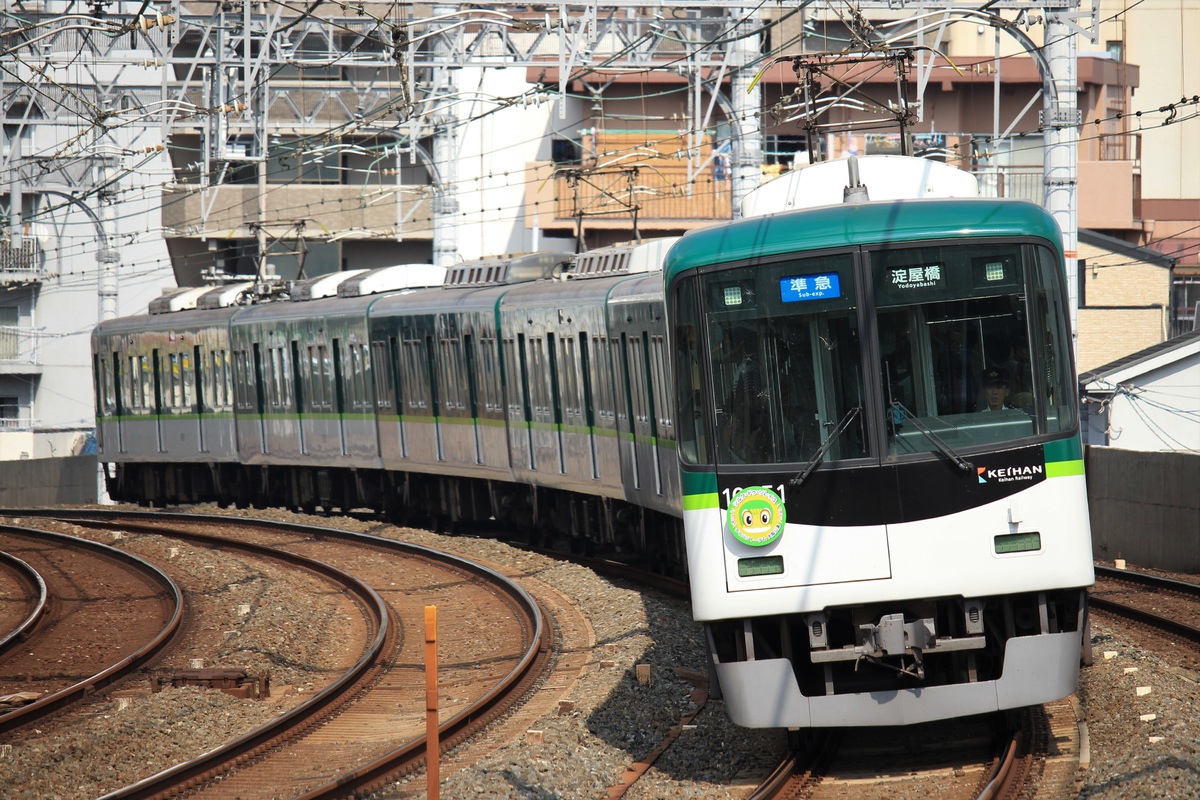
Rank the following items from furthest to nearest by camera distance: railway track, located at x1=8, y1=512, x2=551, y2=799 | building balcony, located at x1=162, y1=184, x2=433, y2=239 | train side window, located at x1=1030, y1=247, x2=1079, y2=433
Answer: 1. building balcony, located at x1=162, y1=184, x2=433, y2=239
2. railway track, located at x1=8, y1=512, x2=551, y2=799
3. train side window, located at x1=1030, y1=247, x2=1079, y2=433

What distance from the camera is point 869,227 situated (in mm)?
7617

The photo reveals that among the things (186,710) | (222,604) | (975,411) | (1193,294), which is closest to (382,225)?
(1193,294)

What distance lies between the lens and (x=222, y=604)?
49.1 ft

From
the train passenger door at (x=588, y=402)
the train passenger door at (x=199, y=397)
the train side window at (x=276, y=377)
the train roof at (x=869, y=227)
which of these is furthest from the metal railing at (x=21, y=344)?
the train roof at (x=869, y=227)

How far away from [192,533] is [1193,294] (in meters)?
27.1

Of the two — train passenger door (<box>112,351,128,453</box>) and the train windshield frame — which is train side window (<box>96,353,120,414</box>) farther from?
the train windshield frame

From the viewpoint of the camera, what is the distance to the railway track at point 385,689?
842 centimetres

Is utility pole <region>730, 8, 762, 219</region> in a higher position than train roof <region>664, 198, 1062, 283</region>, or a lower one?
higher

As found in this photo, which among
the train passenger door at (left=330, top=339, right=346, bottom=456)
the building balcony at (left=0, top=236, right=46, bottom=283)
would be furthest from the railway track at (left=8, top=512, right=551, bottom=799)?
the building balcony at (left=0, top=236, right=46, bottom=283)

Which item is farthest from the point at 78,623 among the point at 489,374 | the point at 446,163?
the point at 446,163

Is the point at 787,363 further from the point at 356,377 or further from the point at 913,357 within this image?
the point at 356,377

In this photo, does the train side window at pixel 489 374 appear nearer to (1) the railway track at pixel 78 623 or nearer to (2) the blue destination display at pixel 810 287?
(1) the railway track at pixel 78 623

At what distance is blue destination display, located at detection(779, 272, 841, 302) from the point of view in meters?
7.60

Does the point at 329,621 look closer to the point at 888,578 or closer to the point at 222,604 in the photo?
the point at 222,604
